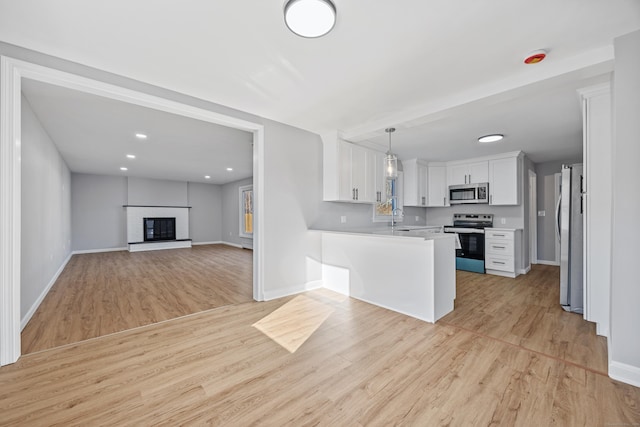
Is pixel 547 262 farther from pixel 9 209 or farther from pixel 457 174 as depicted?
pixel 9 209

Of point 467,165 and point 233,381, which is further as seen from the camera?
point 467,165

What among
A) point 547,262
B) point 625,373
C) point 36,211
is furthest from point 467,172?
point 36,211

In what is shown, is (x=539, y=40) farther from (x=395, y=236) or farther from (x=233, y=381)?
(x=233, y=381)

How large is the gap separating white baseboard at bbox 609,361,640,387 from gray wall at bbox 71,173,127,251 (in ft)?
35.9

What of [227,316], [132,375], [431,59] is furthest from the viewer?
[227,316]

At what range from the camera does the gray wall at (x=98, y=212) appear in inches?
314

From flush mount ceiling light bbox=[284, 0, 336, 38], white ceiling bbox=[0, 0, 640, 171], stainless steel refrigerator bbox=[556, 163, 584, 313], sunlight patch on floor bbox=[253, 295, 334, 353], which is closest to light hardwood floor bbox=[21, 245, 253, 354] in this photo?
sunlight patch on floor bbox=[253, 295, 334, 353]

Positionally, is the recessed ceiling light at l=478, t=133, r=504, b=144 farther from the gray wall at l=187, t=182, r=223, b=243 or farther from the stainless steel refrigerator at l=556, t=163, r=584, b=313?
the gray wall at l=187, t=182, r=223, b=243

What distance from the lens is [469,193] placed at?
18.6 feet

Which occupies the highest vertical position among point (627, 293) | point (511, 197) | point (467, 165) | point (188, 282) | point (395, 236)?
point (467, 165)

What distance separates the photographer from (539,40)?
1.94m

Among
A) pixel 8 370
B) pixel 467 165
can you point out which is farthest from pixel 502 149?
pixel 8 370

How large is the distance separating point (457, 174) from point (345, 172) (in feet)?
10.6

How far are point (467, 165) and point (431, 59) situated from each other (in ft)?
13.9
